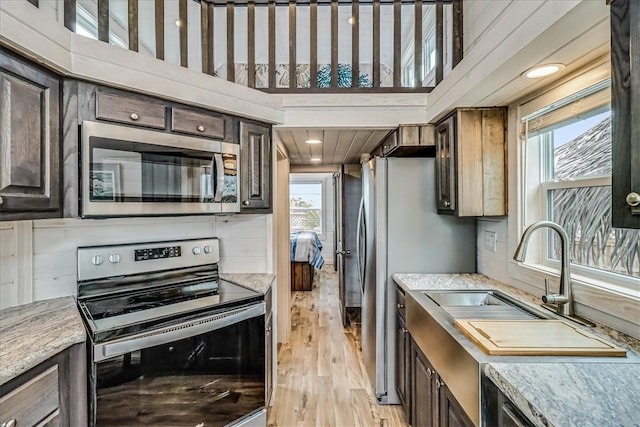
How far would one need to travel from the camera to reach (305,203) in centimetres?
809

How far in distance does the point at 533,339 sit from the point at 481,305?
0.67 m

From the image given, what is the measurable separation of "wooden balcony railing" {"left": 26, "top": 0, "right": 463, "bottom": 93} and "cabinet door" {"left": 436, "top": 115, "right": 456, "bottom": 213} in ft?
1.33

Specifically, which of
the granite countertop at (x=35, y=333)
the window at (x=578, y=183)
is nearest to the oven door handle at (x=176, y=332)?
the granite countertop at (x=35, y=333)

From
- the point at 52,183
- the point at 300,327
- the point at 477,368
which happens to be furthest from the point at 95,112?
the point at 300,327

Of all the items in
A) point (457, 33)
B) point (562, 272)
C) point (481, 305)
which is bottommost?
point (481, 305)

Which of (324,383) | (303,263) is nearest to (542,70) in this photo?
(324,383)

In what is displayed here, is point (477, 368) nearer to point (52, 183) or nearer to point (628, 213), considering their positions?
point (628, 213)

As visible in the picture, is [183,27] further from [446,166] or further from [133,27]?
[446,166]

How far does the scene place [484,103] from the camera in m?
2.00

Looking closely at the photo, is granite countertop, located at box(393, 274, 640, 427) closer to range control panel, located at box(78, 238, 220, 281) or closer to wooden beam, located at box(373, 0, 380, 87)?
range control panel, located at box(78, 238, 220, 281)

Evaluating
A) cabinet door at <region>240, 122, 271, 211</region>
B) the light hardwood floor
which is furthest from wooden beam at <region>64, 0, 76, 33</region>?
the light hardwood floor

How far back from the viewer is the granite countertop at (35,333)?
108 cm

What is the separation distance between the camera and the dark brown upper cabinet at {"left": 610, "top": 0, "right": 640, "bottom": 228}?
83cm

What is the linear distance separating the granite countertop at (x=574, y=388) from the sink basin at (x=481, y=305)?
1.25 feet
